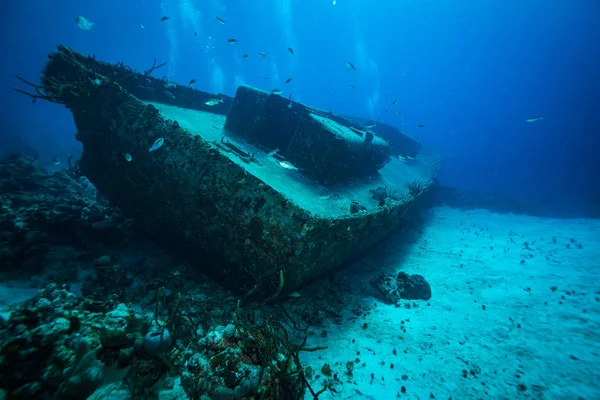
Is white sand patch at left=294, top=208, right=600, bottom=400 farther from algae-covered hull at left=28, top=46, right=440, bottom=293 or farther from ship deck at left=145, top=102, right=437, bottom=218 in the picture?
ship deck at left=145, top=102, right=437, bottom=218

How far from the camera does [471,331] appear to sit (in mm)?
4629

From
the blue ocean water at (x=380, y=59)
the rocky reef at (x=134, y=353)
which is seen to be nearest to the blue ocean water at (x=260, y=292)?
the rocky reef at (x=134, y=353)

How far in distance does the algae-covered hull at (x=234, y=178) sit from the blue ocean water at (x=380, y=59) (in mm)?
54841

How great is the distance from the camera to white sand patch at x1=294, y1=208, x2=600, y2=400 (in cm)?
343

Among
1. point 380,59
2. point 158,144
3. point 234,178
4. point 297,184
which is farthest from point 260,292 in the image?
point 380,59

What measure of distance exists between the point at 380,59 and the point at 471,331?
194 m

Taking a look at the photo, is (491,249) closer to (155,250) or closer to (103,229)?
(155,250)

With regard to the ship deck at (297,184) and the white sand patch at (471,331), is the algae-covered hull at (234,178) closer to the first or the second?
the ship deck at (297,184)

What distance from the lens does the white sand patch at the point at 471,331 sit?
3430 millimetres

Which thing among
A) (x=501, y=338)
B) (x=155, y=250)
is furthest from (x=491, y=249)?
(x=155, y=250)

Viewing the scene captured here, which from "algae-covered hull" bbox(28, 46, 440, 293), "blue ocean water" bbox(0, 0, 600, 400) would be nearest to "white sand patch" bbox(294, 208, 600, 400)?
"blue ocean water" bbox(0, 0, 600, 400)

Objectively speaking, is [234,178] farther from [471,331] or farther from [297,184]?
[471,331]

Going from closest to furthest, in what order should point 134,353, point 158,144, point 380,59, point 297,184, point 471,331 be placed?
point 134,353
point 158,144
point 471,331
point 297,184
point 380,59

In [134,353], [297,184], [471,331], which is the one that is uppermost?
[297,184]
